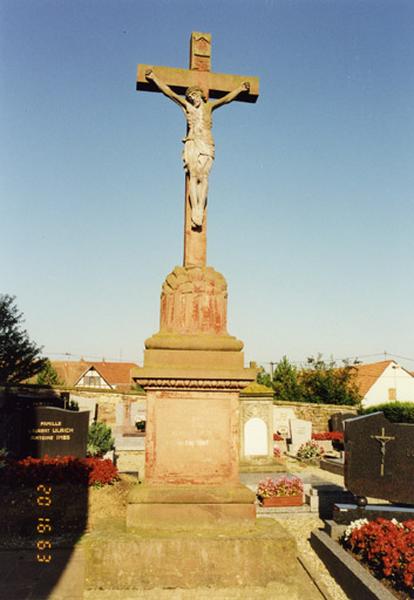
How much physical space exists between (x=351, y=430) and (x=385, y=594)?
13.1ft

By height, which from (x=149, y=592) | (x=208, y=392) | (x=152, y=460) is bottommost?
(x=149, y=592)

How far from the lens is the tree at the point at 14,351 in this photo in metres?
31.1

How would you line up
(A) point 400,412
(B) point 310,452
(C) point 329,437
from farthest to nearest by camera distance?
(A) point 400,412, (C) point 329,437, (B) point 310,452

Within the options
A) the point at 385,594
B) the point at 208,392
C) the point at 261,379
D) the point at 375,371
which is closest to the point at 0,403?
the point at 208,392

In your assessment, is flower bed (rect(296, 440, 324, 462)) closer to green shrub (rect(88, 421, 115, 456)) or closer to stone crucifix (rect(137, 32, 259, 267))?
green shrub (rect(88, 421, 115, 456))

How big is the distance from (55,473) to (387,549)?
598 cm

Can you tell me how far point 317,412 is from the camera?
87.6 feet

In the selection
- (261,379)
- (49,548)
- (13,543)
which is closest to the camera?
(49,548)

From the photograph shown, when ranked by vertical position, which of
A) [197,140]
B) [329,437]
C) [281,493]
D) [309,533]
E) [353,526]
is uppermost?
[197,140]

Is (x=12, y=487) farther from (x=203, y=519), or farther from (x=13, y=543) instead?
(x=203, y=519)

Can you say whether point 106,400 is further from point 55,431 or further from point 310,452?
point 55,431

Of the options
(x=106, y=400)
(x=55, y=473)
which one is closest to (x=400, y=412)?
(x=106, y=400)

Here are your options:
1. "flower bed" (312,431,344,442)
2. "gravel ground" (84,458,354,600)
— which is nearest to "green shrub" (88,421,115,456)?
"gravel ground" (84,458,354,600)

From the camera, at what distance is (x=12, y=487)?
8.46 m
